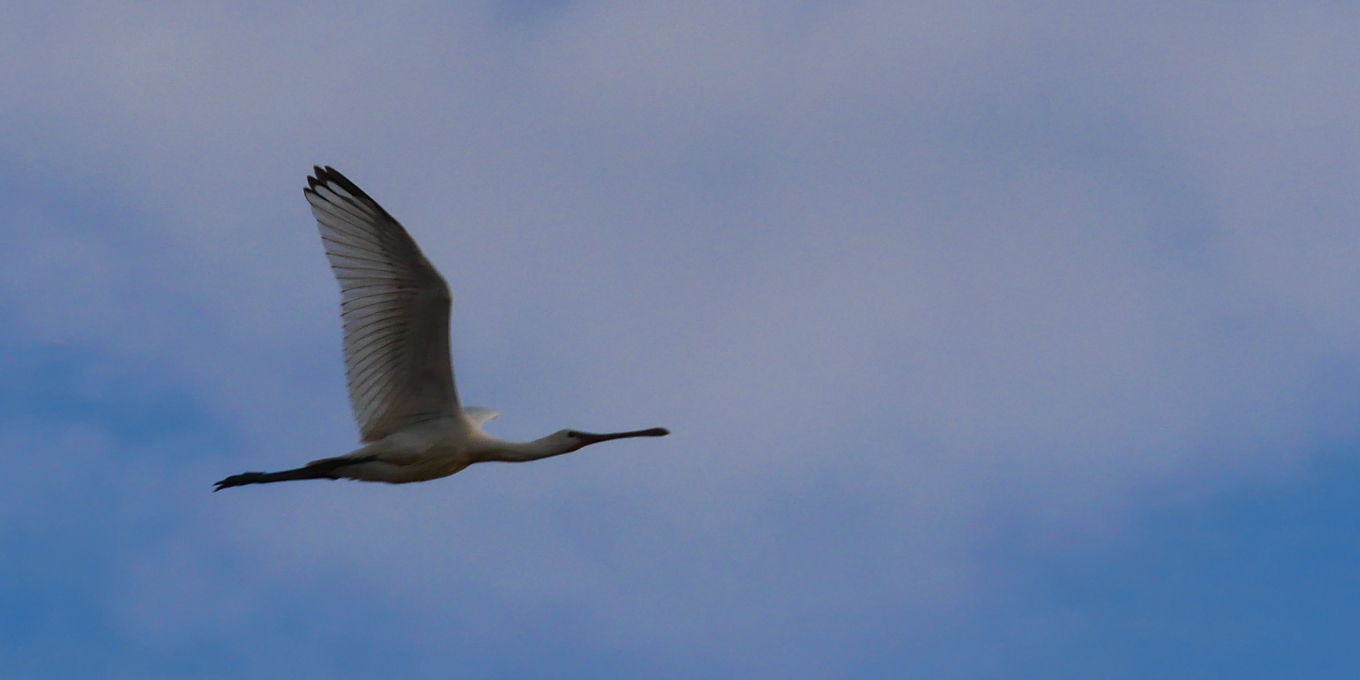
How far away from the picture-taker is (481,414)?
17516mm

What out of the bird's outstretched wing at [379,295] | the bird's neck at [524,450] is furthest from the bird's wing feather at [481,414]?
the bird's outstretched wing at [379,295]

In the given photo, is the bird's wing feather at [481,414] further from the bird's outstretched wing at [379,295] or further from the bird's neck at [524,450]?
the bird's outstretched wing at [379,295]

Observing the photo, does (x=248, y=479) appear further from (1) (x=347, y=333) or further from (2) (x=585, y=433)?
(2) (x=585, y=433)

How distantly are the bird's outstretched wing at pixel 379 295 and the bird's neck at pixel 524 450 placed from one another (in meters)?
0.81

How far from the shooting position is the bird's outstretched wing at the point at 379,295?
49.4ft

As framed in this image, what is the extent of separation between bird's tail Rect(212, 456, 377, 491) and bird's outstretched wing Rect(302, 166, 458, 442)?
486mm

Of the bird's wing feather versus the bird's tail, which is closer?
the bird's tail

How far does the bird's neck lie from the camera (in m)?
16.1

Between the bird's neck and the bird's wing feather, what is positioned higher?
the bird's wing feather

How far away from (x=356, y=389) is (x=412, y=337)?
2.03ft

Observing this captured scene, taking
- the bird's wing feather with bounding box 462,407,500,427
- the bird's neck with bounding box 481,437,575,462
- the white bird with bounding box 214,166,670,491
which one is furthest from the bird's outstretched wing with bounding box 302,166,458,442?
the bird's wing feather with bounding box 462,407,500,427

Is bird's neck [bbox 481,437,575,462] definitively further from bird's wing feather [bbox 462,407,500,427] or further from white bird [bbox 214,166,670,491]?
bird's wing feather [bbox 462,407,500,427]

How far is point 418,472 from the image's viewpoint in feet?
51.6

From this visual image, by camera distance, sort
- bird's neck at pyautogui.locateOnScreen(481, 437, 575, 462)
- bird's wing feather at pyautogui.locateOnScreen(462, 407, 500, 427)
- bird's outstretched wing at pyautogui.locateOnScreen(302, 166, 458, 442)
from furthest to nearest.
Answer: bird's wing feather at pyautogui.locateOnScreen(462, 407, 500, 427) < bird's neck at pyautogui.locateOnScreen(481, 437, 575, 462) < bird's outstretched wing at pyautogui.locateOnScreen(302, 166, 458, 442)
